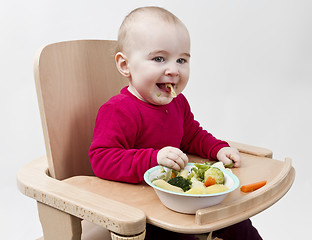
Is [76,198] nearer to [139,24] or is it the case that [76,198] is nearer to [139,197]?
[139,197]

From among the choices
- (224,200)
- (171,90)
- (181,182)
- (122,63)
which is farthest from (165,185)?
(122,63)

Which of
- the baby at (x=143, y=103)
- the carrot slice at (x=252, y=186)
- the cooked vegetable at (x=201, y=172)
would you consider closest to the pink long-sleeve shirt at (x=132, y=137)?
the baby at (x=143, y=103)

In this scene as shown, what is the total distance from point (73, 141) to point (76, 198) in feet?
0.98

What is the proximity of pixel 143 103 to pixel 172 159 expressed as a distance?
238 mm

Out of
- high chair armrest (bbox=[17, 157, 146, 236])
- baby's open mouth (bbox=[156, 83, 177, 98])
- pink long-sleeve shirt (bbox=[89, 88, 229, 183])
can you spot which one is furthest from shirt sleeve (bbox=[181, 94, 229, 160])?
high chair armrest (bbox=[17, 157, 146, 236])

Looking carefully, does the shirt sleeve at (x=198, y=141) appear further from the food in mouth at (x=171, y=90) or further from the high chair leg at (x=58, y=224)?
the high chair leg at (x=58, y=224)

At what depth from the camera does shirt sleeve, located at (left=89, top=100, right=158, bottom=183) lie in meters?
1.18

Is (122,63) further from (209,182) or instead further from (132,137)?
(209,182)

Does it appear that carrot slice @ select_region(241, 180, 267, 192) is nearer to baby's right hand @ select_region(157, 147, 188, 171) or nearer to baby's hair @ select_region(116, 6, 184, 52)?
baby's right hand @ select_region(157, 147, 188, 171)

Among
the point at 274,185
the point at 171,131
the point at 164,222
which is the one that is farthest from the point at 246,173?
the point at 164,222

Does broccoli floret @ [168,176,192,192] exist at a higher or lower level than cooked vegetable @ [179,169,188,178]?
higher

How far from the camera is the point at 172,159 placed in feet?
3.73

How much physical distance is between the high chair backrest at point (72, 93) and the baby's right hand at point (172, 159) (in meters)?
0.34

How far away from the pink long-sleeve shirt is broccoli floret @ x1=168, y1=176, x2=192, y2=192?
0.29ft
